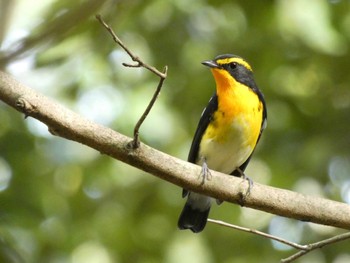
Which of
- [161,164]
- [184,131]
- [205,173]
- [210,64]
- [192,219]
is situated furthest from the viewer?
[184,131]

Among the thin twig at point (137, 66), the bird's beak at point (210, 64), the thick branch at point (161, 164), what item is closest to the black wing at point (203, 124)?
the bird's beak at point (210, 64)

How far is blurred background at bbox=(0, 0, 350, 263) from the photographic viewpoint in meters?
5.62

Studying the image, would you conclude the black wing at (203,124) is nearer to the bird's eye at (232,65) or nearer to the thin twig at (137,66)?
the bird's eye at (232,65)

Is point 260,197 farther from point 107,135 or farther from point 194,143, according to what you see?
point 194,143

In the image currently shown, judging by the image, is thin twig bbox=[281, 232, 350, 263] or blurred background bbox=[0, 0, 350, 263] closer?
thin twig bbox=[281, 232, 350, 263]

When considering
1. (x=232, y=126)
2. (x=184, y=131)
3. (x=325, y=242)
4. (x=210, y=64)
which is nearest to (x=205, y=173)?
(x=325, y=242)

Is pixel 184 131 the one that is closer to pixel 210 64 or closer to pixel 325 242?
pixel 210 64

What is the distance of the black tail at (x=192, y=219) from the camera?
16.3ft

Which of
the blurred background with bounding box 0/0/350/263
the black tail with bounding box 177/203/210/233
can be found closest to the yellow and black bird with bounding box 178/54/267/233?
the black tail with bounding box 177/203/210/233

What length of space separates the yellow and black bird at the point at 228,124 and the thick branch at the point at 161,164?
1308 millimetres

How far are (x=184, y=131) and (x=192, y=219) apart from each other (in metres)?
1.40

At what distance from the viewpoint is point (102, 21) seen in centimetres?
250

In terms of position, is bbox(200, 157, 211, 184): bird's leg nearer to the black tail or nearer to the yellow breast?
the yellow breast

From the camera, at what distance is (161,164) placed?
9.95 feet
